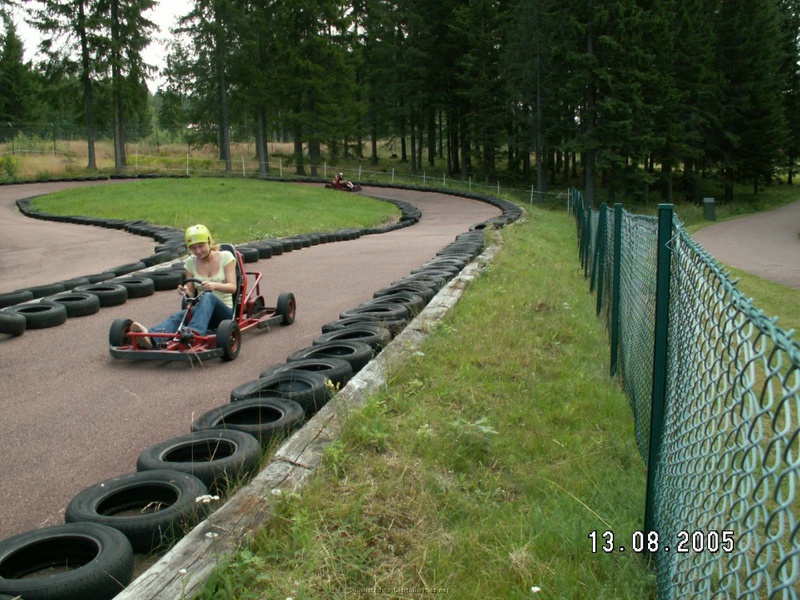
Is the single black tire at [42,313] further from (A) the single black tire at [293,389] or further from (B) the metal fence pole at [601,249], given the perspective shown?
(B) the metal fence pole at [601,249]

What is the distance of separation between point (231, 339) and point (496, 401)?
9.08ft

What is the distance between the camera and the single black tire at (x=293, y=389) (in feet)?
15.6

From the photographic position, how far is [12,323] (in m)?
7.35

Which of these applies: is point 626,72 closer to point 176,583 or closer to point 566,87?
point 566,87

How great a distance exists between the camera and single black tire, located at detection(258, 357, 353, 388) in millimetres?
5215

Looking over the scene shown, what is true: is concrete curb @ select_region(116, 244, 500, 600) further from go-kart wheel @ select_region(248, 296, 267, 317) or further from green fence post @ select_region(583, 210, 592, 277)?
green fence post @ select_region(583, 210, 592, 277)

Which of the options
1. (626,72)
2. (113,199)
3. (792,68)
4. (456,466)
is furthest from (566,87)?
(456,466)

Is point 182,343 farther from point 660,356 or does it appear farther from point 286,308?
point 660,356

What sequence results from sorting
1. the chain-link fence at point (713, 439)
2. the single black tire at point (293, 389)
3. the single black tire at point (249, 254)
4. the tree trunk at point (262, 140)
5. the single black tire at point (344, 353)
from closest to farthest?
the chain-link fence at point (713, 439) < the single black tire at point (293, 389) < the single black tire at point (344, 353) < the single black tire at point (249, 254) < the tree trunk at point (262, 140)

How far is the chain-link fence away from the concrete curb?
5.34ft

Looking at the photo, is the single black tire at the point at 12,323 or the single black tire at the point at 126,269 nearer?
the single black tire at the point at 12,323

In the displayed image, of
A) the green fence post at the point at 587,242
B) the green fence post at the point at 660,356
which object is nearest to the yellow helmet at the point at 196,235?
the green fence post at the point at 660,356

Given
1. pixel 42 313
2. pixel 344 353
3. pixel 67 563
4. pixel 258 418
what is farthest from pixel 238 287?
pixel 67 563

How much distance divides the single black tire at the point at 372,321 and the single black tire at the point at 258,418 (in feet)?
7.63
